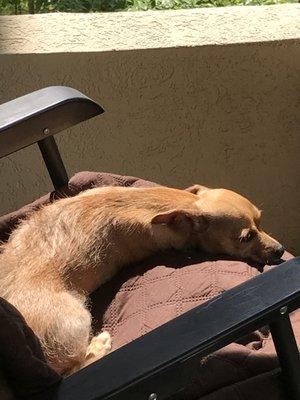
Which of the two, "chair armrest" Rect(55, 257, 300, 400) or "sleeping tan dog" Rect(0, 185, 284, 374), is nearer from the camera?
"chair armrest" Rect(55, 257, 300, 400)

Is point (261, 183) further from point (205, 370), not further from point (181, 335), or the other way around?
point (181, 335)

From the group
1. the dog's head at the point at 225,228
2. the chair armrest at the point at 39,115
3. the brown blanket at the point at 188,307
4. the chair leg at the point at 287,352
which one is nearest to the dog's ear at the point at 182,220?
the dog's head at the point at 225,228

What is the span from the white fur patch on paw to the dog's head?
582mm

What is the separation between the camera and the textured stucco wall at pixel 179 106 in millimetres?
3543

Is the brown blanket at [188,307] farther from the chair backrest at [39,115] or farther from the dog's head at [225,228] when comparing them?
the chair backrest at [39,115]

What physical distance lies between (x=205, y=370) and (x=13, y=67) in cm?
196

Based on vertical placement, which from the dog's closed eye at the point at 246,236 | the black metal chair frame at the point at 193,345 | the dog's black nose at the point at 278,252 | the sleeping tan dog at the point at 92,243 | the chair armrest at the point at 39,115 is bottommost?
the dog's black nose at the point at 278,252

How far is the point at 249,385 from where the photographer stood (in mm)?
1991

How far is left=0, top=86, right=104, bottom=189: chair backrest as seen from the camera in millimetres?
2637

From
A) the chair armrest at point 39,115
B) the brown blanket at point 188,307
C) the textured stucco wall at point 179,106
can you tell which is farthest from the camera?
the textured stucco wall at point 179,106

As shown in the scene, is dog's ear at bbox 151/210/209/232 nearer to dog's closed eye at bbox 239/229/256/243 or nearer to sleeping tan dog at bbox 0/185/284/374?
sleeping tan dog at bbox 0/185/284/374

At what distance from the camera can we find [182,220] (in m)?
2.91

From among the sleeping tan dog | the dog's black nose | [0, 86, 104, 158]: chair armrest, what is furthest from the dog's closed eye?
[0, 86, 104, 158]: chair armrest

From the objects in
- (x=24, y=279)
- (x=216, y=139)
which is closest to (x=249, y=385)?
(x=24, y=279)
